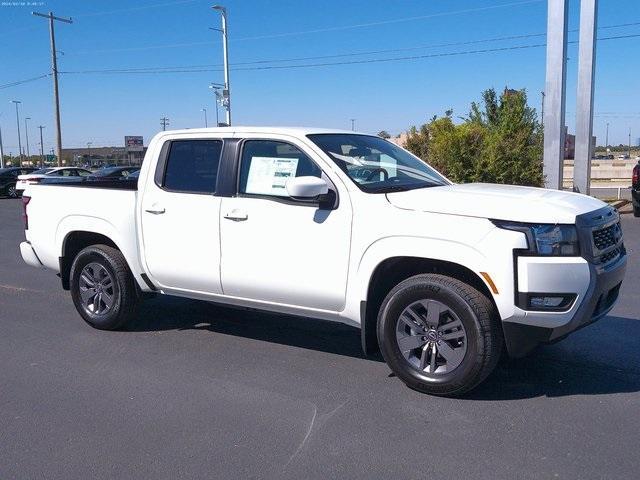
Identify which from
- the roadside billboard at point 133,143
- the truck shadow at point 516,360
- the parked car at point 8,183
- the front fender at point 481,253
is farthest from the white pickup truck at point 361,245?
the roadside billboard at point 133,143

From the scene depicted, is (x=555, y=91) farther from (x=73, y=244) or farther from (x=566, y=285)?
(x=566, y=285)

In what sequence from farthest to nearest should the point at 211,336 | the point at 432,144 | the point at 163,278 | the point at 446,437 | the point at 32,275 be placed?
the point at 432,144, the point at 32,275, the point at 211,336, the point at 163,278, the point at 446,437

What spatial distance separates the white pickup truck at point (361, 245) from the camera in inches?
161

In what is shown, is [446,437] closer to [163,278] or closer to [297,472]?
[297,472]

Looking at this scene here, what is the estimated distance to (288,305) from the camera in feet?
16.5

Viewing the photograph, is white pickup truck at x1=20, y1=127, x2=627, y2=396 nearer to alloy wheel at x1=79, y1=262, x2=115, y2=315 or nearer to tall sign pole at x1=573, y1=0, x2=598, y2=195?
alloy wheel at x1=79, y1=262, x2=115, y2=315

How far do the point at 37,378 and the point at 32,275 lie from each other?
4951 millimetres

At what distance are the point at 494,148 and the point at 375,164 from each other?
452 inches

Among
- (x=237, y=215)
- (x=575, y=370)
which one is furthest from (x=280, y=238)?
(x=575, y=370)

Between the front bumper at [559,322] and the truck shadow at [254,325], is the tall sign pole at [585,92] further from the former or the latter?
the front bumper at [559,322]

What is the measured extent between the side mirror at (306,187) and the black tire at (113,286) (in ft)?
7.29

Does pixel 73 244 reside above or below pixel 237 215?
below

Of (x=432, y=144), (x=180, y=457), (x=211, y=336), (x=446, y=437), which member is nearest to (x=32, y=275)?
(x=211, y=336)

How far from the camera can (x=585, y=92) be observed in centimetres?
1670
